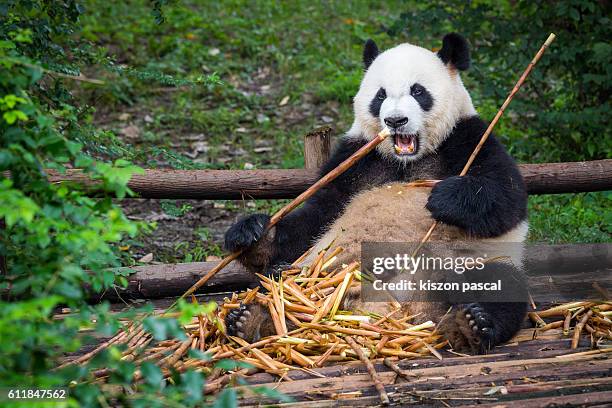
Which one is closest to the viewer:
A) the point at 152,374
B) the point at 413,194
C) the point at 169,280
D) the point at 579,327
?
the point at 152,374

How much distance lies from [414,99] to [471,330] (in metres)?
1.44

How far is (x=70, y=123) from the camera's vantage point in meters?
4.81

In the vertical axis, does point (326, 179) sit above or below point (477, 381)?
above

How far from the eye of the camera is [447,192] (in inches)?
157

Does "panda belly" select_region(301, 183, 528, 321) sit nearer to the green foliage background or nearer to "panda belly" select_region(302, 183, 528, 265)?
"panda belly" select_region(302, 183, 528, 265)

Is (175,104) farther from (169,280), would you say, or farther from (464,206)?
(464,206)

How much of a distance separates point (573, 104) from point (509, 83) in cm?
72

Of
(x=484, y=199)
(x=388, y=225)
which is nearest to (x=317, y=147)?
(x=388, y=225)

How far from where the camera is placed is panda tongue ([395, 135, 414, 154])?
441 centimetres

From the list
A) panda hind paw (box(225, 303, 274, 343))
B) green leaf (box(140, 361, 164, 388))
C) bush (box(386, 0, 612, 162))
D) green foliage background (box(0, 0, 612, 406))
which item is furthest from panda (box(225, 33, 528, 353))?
bush (box(386, 0, 612, 162))

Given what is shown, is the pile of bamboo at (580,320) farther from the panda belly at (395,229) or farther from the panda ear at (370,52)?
the panda ear at (370,52)

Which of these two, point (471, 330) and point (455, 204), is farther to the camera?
point (455, 204)

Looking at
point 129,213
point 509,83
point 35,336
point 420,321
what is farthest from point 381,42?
point 35,336

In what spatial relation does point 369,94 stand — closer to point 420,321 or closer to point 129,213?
point 420,321
